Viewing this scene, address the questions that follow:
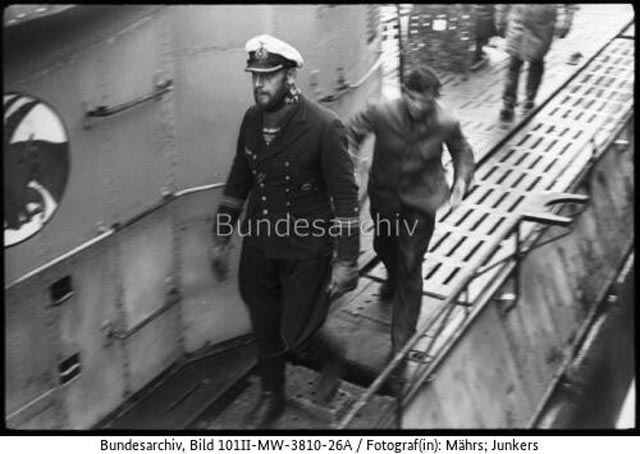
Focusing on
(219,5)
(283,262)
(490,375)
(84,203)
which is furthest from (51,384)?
(490,375)

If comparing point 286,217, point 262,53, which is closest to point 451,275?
point 286,217

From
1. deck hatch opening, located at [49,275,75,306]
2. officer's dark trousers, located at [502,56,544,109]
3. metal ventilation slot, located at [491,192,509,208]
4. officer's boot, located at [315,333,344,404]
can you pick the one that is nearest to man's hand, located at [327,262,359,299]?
officer's boot, located at [315,333,344,404]

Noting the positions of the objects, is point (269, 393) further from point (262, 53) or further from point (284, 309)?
point (262, 53)

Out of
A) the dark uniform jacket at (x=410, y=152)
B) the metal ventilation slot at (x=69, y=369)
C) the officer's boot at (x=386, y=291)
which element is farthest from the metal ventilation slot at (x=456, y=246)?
the metal ventilation slot at (x=69, y=369)

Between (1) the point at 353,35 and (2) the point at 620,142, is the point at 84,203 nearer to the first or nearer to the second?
(1) the point at 353,35

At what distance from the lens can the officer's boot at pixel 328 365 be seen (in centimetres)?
440

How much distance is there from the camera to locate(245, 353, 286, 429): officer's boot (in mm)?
4422

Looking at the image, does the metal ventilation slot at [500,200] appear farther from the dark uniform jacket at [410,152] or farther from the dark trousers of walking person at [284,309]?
the dark trousers of walking person at [284,309]

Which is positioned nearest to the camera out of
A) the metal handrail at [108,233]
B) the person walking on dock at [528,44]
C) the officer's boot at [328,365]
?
the metal handrail at [108,233]

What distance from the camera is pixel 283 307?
14.0 ft

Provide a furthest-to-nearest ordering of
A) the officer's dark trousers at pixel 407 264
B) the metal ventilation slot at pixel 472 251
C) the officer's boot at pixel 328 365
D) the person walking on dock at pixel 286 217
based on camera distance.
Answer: the metal ventilation slot at pixel 472 251 < the officer's dark trousers at pixel 407 264 < the officer's boot at pixel 328 365 < the person walking on dock at pixel 286 217

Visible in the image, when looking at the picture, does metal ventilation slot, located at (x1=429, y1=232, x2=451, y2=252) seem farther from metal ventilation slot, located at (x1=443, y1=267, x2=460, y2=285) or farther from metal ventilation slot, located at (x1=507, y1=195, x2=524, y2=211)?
metal ventilation slot, located at (x1=507, y1=195, x2=524, y2=211)
